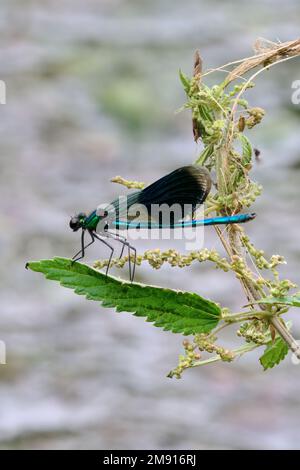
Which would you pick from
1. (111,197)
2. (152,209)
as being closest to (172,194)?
(152,209)

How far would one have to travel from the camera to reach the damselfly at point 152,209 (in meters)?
0.97

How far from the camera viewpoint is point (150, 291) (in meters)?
0.92

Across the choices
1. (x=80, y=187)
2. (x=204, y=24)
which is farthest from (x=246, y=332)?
(x=204, y=24)

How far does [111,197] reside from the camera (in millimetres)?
6016

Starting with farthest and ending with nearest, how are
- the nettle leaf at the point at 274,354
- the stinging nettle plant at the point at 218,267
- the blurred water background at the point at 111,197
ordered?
the blurred water background at the point at 111,197, the nettle leaf at the point at 274,354, the stinging nettle plant at the point at 218,267

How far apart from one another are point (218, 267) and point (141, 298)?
0.08 metres

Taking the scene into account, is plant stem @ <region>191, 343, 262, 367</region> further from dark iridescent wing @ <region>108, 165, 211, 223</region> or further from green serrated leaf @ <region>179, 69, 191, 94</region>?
green serrated leaf @ <region>179, 69, 191, 94</region>

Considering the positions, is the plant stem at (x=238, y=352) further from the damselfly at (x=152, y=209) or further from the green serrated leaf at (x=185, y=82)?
the green serrated leaf at (x=185, y=82)

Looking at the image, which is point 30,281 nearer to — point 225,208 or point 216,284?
point 216,284

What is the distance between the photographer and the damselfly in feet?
3.18

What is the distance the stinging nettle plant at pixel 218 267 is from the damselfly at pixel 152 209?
0.07 feet

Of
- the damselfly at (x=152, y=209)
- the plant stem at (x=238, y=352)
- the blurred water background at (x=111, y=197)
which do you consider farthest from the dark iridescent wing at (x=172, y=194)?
the blurred water background at (x=111, y=197)

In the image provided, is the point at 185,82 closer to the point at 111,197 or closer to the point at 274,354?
the point at 274,354

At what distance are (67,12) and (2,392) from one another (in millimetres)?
4526
